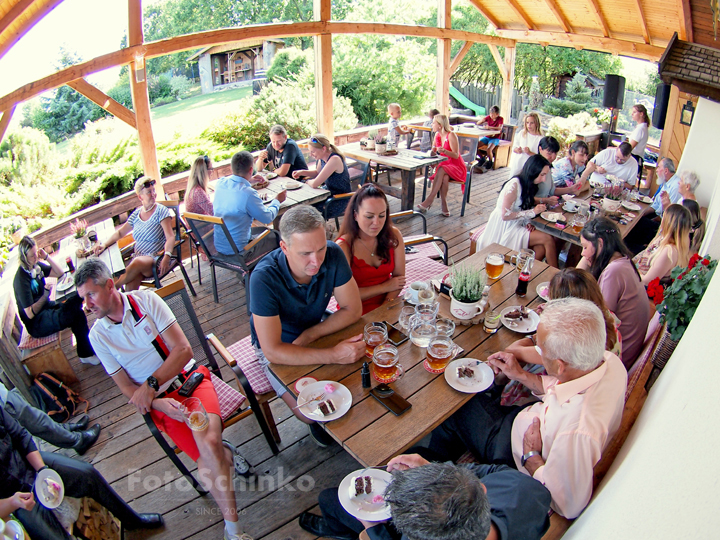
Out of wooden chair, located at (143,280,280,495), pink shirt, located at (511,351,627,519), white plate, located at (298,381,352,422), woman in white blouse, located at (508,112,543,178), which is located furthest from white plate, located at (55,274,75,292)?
woman in white blouse, located at (508,112,543,178)

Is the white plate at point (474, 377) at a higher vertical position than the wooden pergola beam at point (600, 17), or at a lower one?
lower

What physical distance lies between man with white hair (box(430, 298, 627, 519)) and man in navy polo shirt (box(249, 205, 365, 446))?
867 millimetres

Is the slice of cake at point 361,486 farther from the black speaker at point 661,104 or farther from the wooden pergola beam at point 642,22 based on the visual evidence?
the black speaker at point 661,104

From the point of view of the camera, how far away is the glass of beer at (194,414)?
2.17 metres

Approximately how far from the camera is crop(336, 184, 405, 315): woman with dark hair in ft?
9.28

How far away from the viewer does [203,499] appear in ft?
8.13

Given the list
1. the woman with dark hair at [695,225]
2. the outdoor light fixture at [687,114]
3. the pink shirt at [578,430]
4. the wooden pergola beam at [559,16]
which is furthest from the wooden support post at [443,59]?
the pink shirt at [578,430]

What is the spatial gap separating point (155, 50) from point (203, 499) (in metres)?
5.40

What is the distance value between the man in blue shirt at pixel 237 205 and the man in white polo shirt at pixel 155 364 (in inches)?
67.6

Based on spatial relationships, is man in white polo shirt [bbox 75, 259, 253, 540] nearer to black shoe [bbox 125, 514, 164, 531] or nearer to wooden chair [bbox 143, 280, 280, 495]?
wooden chair [bbox 143, 280, 280, 495]

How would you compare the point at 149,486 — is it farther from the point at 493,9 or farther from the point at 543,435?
the point at 493,9

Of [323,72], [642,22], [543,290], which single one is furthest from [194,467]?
[642,22]

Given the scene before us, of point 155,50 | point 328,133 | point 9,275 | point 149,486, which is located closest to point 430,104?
point 328,133

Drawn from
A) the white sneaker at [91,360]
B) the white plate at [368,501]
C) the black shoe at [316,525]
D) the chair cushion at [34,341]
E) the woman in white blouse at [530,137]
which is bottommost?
the white sneaker at [91,360]
